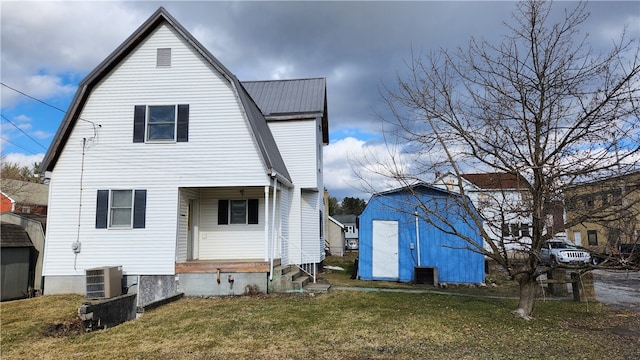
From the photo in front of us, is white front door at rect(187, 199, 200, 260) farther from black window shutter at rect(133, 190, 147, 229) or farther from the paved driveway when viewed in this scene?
the paved driveway

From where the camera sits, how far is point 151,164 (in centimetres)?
1212

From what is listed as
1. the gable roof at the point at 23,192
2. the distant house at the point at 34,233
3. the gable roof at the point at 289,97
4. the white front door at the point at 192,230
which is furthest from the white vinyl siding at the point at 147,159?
the gable roof at the point at 23,192

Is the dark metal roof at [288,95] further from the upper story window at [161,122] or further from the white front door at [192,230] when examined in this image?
the white front door at [192,230]

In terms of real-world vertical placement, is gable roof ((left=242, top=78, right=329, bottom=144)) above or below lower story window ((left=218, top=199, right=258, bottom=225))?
above

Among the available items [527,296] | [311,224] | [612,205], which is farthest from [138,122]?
[612,205]

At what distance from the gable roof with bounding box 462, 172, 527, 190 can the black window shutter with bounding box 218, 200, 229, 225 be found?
8334 mm

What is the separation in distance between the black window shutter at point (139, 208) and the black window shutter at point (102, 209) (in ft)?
2.84

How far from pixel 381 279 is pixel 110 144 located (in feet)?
34.3

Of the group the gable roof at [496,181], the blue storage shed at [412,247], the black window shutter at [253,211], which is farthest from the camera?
the blue storage shed at [412,247]

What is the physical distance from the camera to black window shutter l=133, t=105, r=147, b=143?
12.3 meters

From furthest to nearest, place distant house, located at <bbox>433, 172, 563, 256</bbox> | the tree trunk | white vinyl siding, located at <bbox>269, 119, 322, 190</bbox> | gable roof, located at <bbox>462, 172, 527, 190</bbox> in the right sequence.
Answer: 1. white vinyl siding, located at <bbox>269, 119, 322, 190</bbox>
2. the tree trunk
3. gable roof, located at <bbox>462, 172, 527, 190</bbox>
4. distant house, located at <bbox>433, 172, 563, 256</bbox>

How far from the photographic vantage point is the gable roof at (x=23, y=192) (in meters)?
27.4

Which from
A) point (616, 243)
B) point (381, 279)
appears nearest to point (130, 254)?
point (381, 279)

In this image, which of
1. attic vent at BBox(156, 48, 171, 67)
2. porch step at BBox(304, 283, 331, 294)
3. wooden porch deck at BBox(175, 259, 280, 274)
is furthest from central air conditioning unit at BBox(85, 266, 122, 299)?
attic vent at BBox(156, 48, 171, 67)
